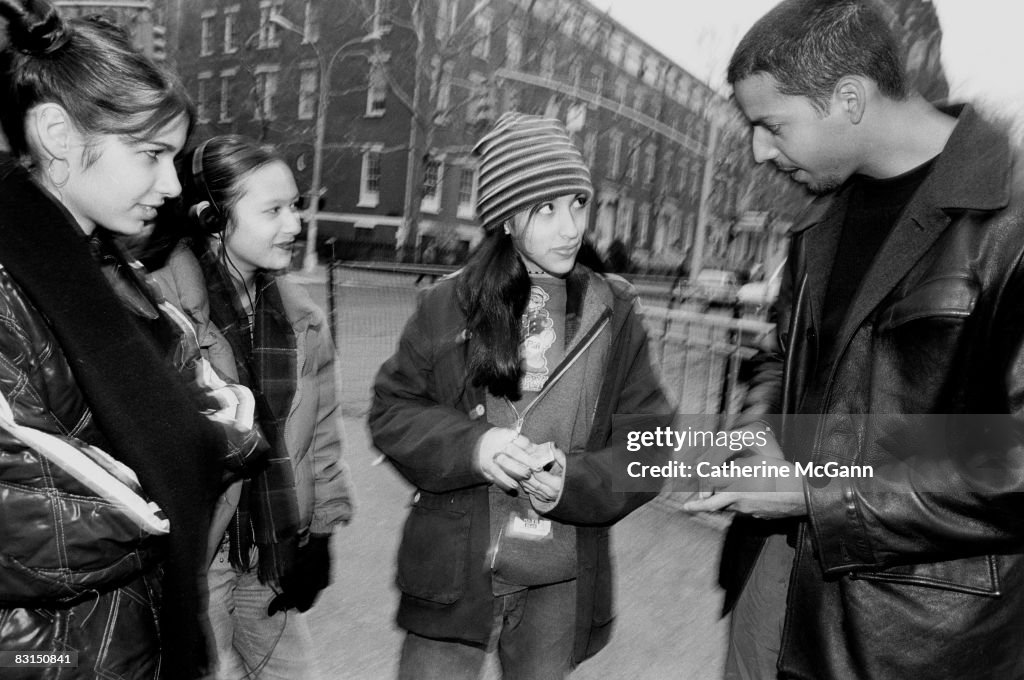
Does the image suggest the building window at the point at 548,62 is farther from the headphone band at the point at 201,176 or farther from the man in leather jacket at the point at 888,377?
the man in leather jacket at the point at 888,377

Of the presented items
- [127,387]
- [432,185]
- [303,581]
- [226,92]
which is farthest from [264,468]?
[432,185]

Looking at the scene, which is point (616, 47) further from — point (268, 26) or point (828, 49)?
point (268, 26)

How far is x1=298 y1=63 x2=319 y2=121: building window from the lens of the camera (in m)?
7.24

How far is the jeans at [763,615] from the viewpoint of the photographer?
1.86m

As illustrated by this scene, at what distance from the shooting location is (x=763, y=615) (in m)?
1.89

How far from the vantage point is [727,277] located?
22.9ft

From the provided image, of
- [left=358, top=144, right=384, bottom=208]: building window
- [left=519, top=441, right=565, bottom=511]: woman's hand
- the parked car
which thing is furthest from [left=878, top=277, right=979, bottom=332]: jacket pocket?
[left=358, top=144, right=384, bottom=208]: building window

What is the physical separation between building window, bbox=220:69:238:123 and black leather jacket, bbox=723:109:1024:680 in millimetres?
5077

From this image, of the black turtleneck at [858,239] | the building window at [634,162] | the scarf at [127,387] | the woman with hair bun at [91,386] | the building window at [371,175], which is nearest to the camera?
the woman with hair bun at [91,386]

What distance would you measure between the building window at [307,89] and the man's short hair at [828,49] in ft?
20.1

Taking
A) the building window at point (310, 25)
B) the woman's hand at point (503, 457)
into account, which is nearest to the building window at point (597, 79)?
the building window at point (310, 25)

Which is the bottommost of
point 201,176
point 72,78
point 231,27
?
point 201,176

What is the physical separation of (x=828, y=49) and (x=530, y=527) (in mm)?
1328

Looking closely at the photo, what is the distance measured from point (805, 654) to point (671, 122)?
443cm
